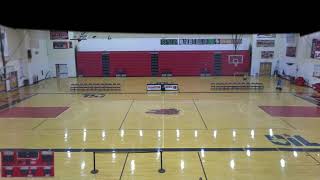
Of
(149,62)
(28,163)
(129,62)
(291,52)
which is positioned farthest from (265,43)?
(28,163)

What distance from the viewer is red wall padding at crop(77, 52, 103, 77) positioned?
3366 cm

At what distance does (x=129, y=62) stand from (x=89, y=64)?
14.4 ft

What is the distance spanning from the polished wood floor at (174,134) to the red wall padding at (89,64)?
35.1ft

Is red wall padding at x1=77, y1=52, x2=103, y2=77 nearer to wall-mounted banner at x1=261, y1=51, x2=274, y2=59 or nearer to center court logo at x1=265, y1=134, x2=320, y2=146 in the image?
wall-mounted banner at x1=261, y1=51, x2=274, y2=59

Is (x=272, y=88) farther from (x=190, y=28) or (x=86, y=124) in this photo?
(x=190, y=28)

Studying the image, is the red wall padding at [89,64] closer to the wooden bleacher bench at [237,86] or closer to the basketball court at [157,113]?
the basketball court at [157,113]

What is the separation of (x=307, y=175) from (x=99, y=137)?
8.06 meters

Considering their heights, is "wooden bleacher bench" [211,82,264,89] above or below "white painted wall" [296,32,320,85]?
below

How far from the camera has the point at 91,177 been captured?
935 centimetres

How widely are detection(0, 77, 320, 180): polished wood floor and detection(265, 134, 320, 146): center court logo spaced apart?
12 cm

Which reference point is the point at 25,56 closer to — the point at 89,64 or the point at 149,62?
the point at 89,64

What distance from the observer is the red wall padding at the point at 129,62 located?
111ft

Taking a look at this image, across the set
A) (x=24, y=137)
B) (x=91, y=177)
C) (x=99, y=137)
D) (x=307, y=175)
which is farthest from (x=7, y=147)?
(x=307, y=175)

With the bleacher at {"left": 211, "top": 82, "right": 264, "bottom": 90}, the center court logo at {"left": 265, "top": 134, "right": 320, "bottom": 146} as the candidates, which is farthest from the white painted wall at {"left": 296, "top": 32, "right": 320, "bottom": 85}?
the center court logo at {"left": 265, "top": 134, "right": 320, "bottom": 146}
